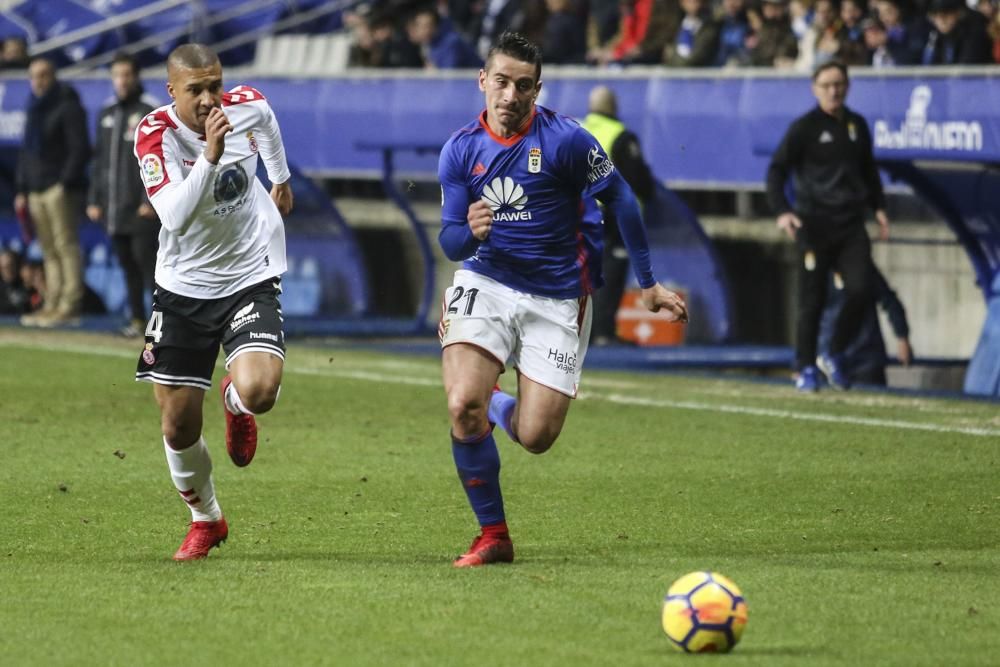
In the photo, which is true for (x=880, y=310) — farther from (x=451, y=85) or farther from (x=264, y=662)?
(x=264, y=662)

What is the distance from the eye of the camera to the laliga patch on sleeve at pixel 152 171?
7297 mm

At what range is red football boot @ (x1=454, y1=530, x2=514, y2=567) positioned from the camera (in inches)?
284

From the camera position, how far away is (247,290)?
7.68m

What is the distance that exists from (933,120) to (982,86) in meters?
0.42

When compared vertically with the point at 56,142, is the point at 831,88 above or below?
above

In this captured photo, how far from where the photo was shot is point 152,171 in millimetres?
7305

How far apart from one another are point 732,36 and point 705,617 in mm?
11824

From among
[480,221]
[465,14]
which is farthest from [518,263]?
[465,14]

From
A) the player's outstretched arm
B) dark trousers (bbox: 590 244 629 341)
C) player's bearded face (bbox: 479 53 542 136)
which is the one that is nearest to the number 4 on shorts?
the player's outstretched arm

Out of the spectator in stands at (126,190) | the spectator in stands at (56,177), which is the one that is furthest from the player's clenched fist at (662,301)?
the spectator in stands at (56,177)

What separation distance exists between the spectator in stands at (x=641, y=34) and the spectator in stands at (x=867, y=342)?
3650 millimetres

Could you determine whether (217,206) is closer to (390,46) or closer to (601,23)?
(390,46)

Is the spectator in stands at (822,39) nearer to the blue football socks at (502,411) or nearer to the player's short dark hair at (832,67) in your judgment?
the player's short dark hair at (832,67)

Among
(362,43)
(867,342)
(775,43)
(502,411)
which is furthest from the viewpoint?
(362,43)
